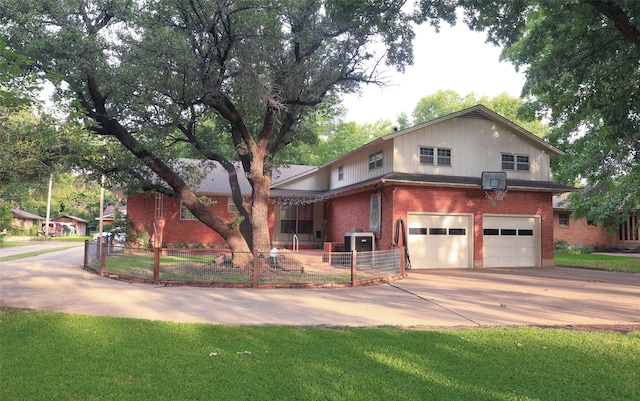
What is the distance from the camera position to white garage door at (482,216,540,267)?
59.5ft

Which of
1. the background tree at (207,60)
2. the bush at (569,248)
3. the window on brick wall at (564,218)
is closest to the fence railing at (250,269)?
the background tree at (207,60)

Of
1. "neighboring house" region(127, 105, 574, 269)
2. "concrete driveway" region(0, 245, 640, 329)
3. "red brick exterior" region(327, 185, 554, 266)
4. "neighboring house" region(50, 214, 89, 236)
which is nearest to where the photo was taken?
"concrete driveway" region(0, 245, 640, 329)

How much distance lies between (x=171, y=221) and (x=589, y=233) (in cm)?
2866

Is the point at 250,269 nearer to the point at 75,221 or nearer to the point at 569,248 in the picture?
the point at 569,248

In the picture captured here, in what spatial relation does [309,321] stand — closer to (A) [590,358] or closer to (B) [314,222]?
(A) [590,358]

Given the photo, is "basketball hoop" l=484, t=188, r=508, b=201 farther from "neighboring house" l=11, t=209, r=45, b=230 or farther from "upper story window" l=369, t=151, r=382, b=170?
"neighboring house" l=11, t=209, r=45, b=230

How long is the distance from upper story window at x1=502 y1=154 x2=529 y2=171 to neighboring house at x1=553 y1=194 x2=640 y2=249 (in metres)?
14.0

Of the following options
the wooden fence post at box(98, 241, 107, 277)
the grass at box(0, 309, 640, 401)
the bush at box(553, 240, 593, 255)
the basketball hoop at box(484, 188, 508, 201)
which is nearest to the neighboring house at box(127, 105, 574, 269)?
the basketball hoop at box(484, 188, 508, 201)

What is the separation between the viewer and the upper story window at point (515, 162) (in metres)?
18.6

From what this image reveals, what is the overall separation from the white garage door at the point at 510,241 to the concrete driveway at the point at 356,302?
482cm

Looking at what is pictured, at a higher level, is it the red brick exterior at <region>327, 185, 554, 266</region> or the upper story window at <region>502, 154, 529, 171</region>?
the upper story window at <region>502, 154, 529, 171</region>

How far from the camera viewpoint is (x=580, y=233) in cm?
3147

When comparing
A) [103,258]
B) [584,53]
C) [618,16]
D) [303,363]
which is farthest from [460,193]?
[303,363]

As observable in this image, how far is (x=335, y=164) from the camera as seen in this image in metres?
24.3
